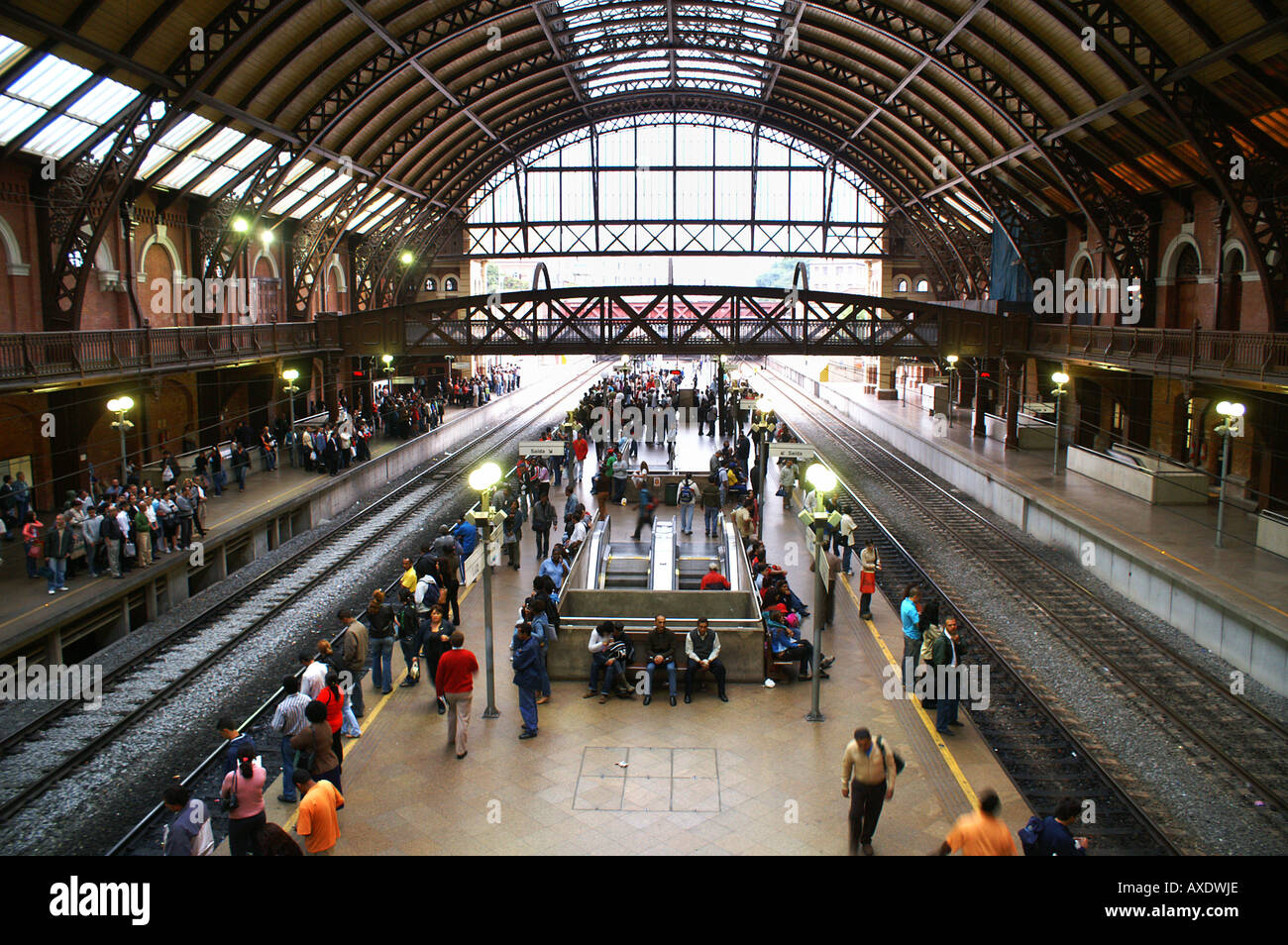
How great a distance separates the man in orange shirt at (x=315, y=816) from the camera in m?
7.76

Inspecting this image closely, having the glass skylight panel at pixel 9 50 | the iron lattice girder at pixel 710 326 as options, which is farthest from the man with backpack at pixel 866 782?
the iron lattice girder at pixel 710 326

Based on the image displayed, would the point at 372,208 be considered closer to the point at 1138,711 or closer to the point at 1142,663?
the point at 1142,663

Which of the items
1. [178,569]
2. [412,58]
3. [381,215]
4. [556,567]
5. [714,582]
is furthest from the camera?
[381,215]

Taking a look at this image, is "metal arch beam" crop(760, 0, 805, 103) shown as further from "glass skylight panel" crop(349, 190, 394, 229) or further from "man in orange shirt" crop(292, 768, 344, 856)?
"man in orange shirt" crop(292, 768, 344, 856)

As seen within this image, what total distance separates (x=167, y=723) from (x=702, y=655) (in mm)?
7062

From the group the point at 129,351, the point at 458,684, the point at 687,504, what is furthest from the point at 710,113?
the point at 458,684

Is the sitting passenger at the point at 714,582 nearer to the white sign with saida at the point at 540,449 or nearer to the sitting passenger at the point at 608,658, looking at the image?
the sitting passenger at the point at 608,658

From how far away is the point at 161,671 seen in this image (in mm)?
14383

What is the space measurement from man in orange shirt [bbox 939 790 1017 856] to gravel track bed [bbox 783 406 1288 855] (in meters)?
4.21

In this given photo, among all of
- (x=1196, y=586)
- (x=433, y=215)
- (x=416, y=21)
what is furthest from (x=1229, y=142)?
(x=433, y=215)

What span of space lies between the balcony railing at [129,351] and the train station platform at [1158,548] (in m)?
21.1

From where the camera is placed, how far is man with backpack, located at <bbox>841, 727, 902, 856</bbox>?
331 inches

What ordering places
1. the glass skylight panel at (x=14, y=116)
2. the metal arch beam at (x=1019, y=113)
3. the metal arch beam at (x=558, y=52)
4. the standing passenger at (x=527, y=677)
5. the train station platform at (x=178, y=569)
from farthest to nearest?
the metal arch beam at (x=558, y=52) → the metal arch beam at (x=1019, y=113) → the glass skylight panel at (x=14, y=116) → the train station platform at (x=178, y=569) → the standing passenger at (x=527, y=677)

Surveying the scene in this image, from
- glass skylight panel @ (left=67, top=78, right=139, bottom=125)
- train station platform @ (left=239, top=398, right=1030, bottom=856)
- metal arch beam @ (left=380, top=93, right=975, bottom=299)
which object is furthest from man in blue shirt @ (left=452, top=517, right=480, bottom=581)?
metal arch beam @ (left=380, top=93, right=975, bottom=299)
